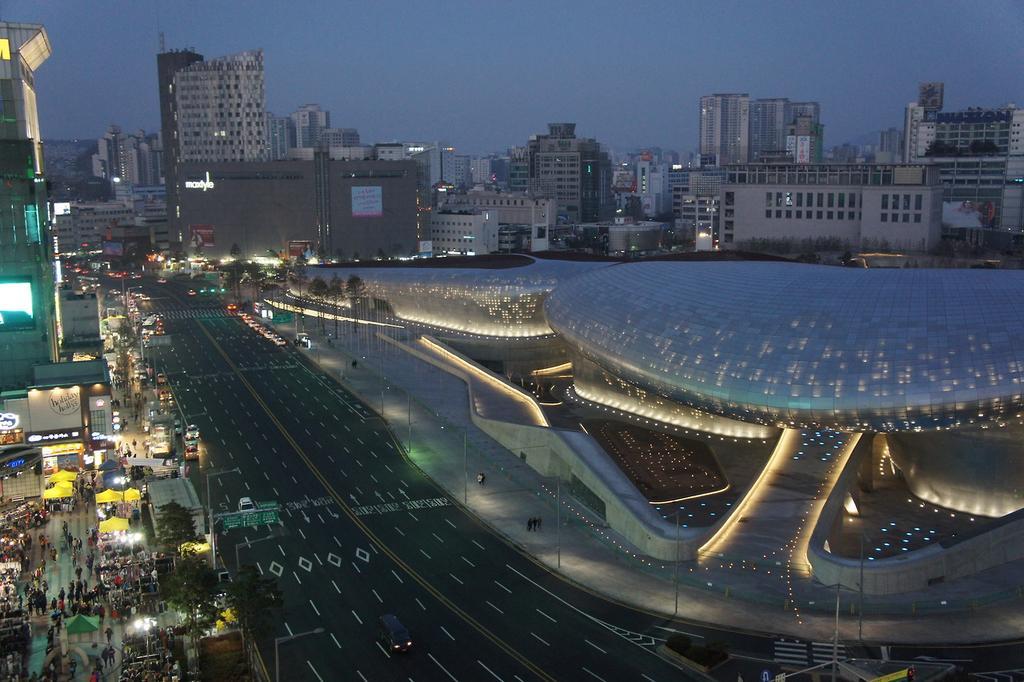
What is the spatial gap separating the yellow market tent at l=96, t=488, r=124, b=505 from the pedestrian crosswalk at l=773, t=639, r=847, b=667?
105 feet

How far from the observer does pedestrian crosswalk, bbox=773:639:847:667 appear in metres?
36.3

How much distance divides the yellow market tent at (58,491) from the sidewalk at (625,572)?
1928cm

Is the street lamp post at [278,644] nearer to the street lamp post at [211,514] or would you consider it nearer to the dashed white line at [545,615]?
the street lamp post at [211,514]

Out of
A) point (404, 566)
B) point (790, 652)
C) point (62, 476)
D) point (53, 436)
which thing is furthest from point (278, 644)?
point (53, 436)

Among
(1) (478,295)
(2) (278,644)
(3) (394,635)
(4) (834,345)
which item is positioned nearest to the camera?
(3) (394,635)

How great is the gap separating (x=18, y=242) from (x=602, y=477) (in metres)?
37.1

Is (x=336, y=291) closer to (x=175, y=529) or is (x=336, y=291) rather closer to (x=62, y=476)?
(x=62, y=476)

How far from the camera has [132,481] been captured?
5694 cm

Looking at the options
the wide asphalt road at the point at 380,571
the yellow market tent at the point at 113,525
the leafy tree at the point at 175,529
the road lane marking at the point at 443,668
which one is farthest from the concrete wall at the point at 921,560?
the yellow market tent at the point at 113,525

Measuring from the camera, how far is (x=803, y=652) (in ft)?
121

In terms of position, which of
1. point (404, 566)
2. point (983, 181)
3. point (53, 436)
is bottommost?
point (404, 566)

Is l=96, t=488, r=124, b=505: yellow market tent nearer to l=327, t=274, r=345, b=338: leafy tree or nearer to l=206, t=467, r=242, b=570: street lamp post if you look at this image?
l=206, t=467, r=242, b=570: street lamp post

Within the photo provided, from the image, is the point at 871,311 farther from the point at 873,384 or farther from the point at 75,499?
the point at 75,499

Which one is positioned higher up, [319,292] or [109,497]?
[319,292]
